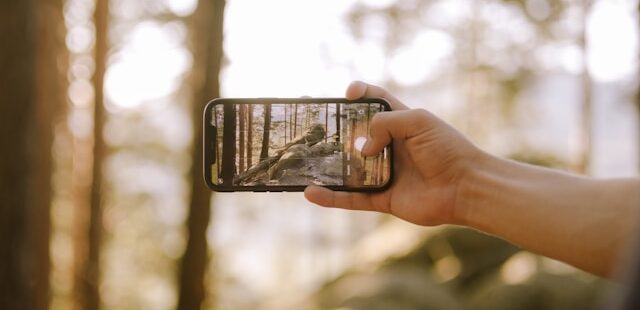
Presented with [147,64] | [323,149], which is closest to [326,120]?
[323,149]

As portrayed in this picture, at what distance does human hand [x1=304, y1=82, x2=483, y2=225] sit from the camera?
1.96 metres

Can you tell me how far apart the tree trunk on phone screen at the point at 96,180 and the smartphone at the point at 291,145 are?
26.1 feet

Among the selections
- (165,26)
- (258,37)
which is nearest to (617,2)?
(258,37)

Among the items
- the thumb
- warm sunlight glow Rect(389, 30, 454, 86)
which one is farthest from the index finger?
warm sunlight glow Rect(389, 30, 454, 86)

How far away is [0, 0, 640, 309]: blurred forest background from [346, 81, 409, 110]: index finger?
3.42 m

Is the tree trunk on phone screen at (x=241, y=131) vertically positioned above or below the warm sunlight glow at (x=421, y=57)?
below

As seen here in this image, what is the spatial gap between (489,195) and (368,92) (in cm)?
52

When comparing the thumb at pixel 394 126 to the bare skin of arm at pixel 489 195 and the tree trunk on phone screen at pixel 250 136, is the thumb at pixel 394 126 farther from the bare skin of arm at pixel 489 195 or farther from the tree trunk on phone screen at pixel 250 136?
the tree trunk on phone screen at pixel 250 136

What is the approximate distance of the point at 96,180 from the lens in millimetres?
10312

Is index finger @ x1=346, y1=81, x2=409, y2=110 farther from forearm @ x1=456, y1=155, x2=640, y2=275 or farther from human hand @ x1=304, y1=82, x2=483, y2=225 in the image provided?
forearm @ x1=456, y1=155, x2=640, y2=275

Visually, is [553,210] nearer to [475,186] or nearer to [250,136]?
[475,186]

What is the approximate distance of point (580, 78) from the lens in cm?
1464

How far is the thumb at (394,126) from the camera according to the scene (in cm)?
197

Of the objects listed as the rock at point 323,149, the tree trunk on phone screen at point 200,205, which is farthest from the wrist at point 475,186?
the tree trunk on phone screen at point 200,205
